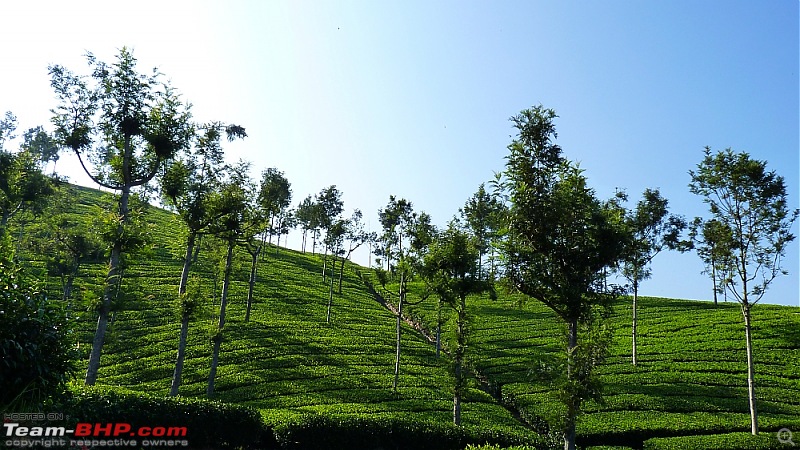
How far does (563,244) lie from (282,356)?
25236 mm

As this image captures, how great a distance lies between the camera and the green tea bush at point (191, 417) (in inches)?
564

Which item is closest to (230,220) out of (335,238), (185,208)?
(185,208)

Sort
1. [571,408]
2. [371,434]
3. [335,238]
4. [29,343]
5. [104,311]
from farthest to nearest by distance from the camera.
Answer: [335,238] < [104,311] < [371,434] < [571,408] < [29,343]

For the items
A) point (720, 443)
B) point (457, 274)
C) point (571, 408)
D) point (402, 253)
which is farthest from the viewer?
point (402, 253)

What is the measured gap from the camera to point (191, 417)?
53.5 ft

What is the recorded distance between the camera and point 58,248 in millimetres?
37531

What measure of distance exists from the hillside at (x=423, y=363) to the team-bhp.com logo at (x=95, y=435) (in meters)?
3.61

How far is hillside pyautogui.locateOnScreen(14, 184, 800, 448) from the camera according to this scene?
25094mm

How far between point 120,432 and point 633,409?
91.3 feet

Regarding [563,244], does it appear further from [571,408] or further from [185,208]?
[185,208]

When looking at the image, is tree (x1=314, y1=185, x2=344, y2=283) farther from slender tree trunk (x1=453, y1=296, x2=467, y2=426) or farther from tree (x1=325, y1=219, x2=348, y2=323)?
slender tree trunk (x1=453, y1=296, x2=467, y2=426)

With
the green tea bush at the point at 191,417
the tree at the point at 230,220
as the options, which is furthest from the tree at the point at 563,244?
the tree at the point at 230,220

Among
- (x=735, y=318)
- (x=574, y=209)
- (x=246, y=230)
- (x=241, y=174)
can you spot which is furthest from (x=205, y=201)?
(x=735, y=318)

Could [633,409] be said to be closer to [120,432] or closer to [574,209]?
[574,209]
